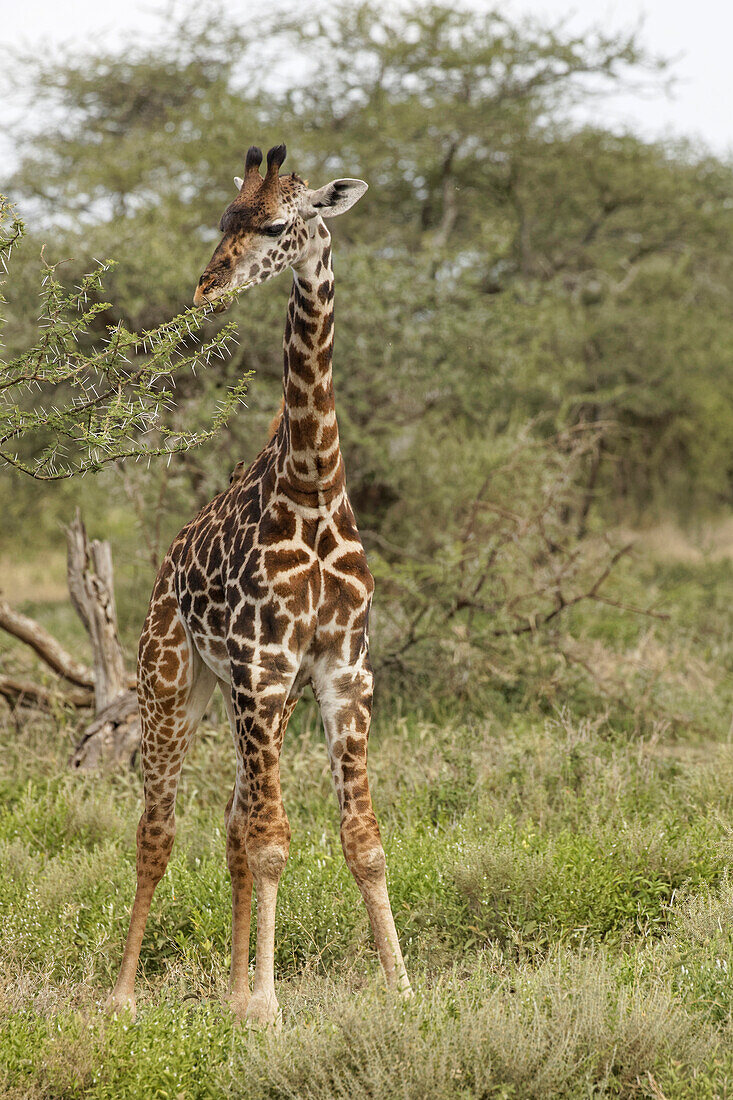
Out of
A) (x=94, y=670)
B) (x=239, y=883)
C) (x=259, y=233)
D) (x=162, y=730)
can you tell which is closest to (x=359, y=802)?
(x=239, y=883)

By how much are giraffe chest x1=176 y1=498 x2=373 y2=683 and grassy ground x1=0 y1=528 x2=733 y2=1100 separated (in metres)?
1.20

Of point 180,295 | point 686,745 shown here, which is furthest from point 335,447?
point 180,295

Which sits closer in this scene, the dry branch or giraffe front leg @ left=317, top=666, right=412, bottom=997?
giraffe front leg @ left=317, top=666, right=412, bottom=997

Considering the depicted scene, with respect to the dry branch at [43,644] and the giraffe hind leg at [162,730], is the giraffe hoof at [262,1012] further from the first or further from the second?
the dry branch at [43,644]

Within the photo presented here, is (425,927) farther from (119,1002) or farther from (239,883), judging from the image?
(119,1002)

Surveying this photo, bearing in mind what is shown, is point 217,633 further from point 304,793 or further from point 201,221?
point 201,221

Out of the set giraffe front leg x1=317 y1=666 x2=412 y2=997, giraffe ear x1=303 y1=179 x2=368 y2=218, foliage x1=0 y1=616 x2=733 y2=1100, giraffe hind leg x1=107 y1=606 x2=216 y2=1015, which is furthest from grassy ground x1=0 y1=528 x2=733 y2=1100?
giraffe ear x1=303 y1=179 x2=368 y2=218

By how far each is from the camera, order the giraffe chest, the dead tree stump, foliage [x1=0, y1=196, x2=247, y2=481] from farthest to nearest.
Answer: the dead tree stump, the giraffe chest, foliage [x1=0, y1=196, x2=247, y2=481]

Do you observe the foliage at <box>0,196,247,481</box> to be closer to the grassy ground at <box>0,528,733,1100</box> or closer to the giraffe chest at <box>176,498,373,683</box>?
the giraffe chest at <box>176,498,373,683</box>

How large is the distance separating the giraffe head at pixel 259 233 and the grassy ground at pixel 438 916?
8.04 ft

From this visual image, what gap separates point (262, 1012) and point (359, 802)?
0.77 m

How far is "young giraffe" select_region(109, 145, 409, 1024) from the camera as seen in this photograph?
11.6 ft

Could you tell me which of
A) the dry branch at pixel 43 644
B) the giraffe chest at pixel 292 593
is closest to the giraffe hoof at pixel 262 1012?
the giraffe chest at pixel 292 593

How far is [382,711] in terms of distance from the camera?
803 centimetres
